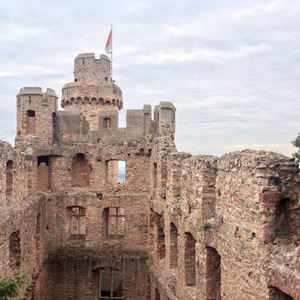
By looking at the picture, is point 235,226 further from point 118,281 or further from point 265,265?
point 118,281

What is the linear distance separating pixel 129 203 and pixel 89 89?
8942 millimetres

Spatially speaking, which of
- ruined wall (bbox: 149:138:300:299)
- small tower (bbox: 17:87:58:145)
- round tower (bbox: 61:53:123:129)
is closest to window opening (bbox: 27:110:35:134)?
small tower (bbox: 17:87:58:145)

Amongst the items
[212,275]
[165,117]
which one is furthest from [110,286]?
[212,275]

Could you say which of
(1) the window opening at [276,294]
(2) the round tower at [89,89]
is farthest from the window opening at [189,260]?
(2) the round tower at [89,89]

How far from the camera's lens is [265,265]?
698 centimetres

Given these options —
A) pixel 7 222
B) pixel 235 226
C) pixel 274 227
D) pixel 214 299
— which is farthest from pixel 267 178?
pixel 7 222

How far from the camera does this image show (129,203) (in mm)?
19297

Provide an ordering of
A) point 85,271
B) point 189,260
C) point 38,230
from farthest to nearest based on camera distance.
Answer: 1. point 85,271
2. point 38,230
3. point 189,260

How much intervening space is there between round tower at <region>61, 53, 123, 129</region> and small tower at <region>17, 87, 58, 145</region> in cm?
463

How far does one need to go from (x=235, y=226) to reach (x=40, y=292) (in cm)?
1293

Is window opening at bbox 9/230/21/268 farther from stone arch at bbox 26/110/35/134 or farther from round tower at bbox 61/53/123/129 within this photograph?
round tower at bbox 61/53/123/129

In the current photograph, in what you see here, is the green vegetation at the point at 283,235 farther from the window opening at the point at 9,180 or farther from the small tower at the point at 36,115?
the small tower at the point at 36,115

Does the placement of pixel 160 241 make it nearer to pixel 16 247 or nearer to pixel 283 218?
pixel 16 247

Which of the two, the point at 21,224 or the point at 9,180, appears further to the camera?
the point at 9,180
